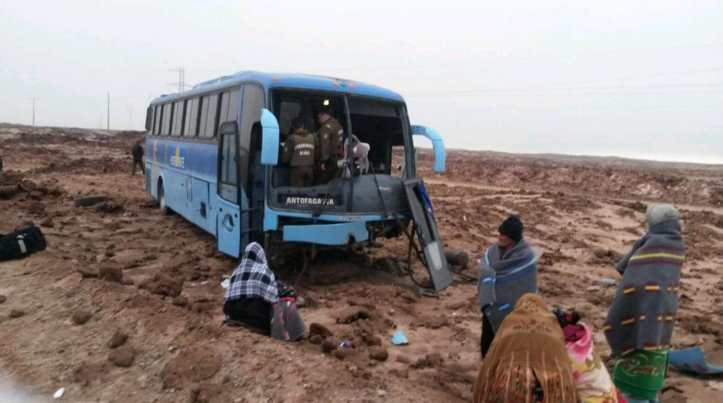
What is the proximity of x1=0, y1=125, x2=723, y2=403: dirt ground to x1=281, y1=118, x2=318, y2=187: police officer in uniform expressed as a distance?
1.53 meters

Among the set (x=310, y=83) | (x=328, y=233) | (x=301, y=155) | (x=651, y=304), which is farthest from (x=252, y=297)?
(x=310, y=83)

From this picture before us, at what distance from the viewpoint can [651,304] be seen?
4.62 m

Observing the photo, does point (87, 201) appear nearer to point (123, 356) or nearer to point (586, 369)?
point (123, 356)

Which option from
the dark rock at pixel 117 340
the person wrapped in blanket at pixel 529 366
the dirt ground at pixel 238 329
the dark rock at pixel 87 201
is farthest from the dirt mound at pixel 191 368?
the dark rock at pixel 87 201

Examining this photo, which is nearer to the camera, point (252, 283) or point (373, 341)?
point (252, 283)

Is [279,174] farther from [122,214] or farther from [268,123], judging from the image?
[122,214]

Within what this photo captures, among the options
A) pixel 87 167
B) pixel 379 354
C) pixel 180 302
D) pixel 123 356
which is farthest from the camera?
pixel 87 167

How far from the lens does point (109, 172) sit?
93.8ft

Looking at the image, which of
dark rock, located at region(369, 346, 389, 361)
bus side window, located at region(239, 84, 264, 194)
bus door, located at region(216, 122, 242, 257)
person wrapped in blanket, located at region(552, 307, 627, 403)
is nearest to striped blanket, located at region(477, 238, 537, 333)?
person wrapped in blanket, located at region(552, 307, 627, 403)

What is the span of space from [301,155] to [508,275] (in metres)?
3.99

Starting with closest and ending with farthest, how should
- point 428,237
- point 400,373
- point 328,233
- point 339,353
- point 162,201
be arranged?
point 400,373, point 339,353, point 328,233, point 428,237, point 162,201

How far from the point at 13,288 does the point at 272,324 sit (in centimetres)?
320

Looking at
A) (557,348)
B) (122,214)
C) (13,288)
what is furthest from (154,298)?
(122,214)

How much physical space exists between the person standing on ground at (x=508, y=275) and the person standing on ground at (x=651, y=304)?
74cm
